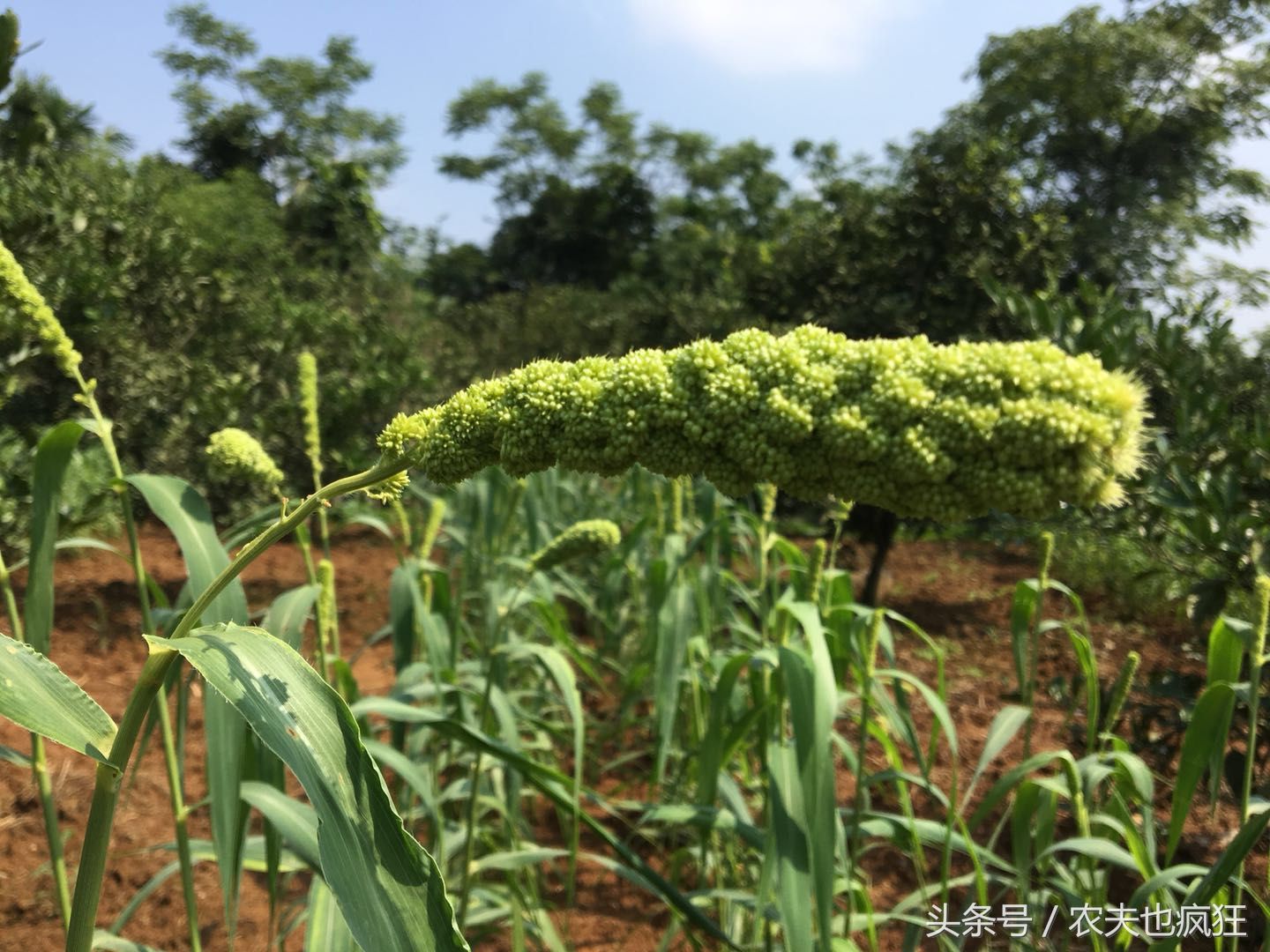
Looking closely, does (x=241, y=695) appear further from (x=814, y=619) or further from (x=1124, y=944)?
(x=1124, y=944)

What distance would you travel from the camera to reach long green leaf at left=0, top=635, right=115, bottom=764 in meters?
0.87

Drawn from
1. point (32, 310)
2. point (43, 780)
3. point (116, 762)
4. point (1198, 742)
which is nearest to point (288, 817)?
A: point (43, 780)

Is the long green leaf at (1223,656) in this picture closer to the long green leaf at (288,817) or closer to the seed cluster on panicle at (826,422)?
the seed cluster on panicle at (826,422)

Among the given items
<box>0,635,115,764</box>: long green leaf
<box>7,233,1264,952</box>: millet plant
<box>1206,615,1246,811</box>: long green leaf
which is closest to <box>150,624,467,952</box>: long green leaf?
<box>7,233,1264,952</box>: millet plant

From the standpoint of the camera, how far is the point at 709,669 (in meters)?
3.16

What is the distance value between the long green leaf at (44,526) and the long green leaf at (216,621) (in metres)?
0.12

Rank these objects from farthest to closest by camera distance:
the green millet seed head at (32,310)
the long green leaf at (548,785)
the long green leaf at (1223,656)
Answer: the long green leaf at (1223,656), the long green leaf at (548,785), the green millet seed head at (32,310)

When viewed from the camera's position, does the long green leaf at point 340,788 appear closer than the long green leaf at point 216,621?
Yes

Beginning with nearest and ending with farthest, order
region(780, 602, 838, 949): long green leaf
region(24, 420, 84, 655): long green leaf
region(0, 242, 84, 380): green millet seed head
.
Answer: region(0, 242, 84, 380): green millet seed head
region(24, 420, 84, 655): long green leaf
region(780, 602, 838, 949): long green leaf

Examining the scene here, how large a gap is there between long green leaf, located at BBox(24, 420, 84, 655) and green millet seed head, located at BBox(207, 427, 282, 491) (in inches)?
9.8

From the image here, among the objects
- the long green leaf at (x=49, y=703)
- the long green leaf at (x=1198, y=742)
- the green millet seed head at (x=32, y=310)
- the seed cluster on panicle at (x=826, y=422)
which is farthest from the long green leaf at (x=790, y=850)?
the green millet seed head at (x=32, y=310)

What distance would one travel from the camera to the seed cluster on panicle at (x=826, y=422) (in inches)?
36.1

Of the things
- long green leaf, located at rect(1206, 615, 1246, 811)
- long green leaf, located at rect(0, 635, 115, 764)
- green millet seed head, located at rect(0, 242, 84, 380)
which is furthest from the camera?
long green leaf, located at rect(1206, 615, 1246, 811)

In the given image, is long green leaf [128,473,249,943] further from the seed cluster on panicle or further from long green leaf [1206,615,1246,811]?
long green leaf [1206,615,1246,811]
